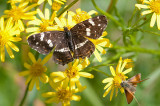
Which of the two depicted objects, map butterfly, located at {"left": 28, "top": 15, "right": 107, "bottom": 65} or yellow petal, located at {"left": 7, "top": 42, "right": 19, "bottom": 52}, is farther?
yellow petal, located at {"left": 7, "top": 42, "right": 19, "bottom": 52}

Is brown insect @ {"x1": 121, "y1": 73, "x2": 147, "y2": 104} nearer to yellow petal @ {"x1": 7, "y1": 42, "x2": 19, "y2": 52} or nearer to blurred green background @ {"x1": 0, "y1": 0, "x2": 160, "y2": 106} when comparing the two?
blurred green background @ {"x1": 0, "y1": 0, "x2": 160, "y2": 106}

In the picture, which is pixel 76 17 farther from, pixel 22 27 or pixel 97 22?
pixel 22 27

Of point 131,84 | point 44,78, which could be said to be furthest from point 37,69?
point 131,84

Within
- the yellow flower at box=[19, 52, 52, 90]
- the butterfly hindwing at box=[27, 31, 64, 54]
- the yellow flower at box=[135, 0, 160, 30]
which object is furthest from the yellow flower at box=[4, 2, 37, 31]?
the yellow flower at box=[135, 0, 160, 30]

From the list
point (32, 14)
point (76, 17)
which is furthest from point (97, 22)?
point (32, 14)

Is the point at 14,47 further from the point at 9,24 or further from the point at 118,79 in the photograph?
the point at 118,79

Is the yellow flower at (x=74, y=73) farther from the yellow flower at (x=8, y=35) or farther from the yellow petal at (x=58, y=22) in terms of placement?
the yellow flower at (x=8, y=35)
